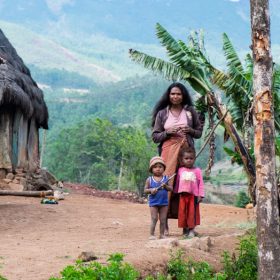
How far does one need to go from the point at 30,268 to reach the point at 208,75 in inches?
260

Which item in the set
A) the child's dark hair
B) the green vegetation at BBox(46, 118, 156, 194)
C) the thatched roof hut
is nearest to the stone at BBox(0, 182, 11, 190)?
the thatched roof hut

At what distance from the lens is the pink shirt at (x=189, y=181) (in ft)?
26.9

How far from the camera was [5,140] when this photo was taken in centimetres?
1571

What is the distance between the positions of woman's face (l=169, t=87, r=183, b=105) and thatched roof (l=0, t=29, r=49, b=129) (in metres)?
5.58

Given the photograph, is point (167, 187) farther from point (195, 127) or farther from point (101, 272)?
point (101, 272)

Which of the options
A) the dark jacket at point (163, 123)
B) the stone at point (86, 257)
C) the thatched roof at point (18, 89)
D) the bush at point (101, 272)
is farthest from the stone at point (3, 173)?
the bush at point (101, 272)

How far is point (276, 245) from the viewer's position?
588 centimetres

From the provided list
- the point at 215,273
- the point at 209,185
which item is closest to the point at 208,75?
the point at 215,273

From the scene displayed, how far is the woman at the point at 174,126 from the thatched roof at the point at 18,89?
18.0ft

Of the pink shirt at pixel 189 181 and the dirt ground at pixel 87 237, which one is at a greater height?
the pink shirt at pixel 189 181

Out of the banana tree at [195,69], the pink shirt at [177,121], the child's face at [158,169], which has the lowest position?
the child's face at [158,169]

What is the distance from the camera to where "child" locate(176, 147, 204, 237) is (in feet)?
26.9

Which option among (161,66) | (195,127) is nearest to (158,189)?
(195,127)

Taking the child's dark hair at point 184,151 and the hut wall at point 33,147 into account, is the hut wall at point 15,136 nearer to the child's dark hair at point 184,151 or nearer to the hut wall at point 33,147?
the hut wall at point 33,147
